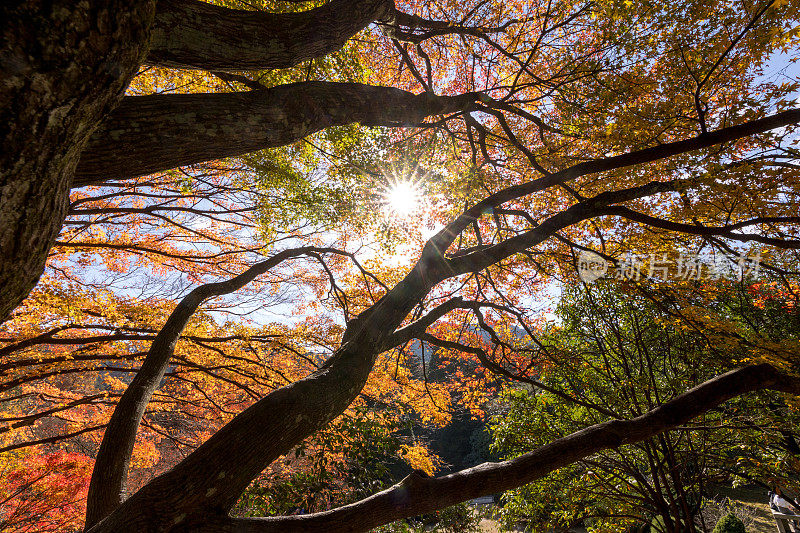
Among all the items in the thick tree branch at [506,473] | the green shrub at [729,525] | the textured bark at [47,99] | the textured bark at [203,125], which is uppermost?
the textured bark at [203,125]

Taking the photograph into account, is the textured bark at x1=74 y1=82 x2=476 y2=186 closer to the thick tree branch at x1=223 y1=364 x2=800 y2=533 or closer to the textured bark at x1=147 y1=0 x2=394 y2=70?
the textured bark at x1=147 y1=0 x2=394 y2=70

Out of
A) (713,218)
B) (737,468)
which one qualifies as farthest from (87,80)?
(737,468)

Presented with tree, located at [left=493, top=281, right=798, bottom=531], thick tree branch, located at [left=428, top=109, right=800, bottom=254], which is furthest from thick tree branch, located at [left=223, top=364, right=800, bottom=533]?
tree, located at [left=493, top=281, right=798, bottom=531]

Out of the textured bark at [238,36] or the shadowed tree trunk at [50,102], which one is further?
the textured bark at [238,36]

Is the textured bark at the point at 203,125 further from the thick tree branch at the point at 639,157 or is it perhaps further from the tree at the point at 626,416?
the tree at the point at 626,416

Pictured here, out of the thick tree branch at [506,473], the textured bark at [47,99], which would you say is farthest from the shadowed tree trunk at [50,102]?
the thick tree branch at [506,473]

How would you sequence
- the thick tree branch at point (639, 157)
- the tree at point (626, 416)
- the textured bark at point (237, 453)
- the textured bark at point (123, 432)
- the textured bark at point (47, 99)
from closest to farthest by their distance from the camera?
1. the textured bark at point (47, 99)
2. the textured bark at point (237, 453)
3. the textured bark at point (123, 432)
4. the thick tree branch at point (639, 157)
5. the tree at point (626, 416)

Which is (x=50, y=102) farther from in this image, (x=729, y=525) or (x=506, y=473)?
(x=729, y=525)

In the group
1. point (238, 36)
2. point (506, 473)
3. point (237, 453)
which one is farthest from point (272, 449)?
point (238, 36)

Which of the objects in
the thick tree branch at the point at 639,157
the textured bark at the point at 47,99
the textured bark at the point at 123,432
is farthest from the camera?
the thick tree branch at the point at 639,157

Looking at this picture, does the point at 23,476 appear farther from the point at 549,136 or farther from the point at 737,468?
the point at 737,468

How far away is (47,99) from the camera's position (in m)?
0.83

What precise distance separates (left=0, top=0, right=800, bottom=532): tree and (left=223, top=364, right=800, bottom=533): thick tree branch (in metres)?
0.01

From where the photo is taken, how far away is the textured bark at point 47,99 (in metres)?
0.77
